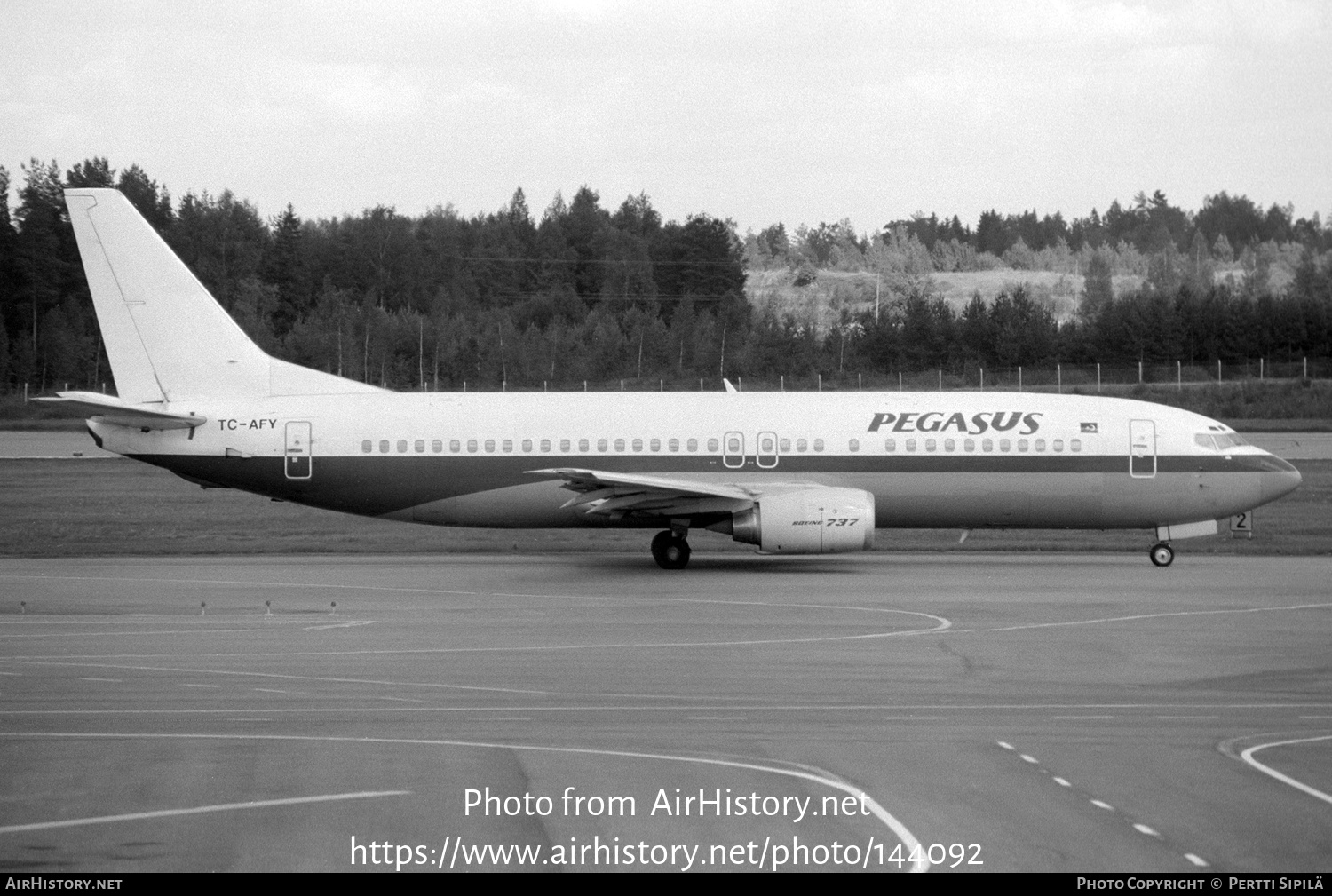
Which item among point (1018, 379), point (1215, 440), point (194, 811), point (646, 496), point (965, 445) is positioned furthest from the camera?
point (1018, 379)

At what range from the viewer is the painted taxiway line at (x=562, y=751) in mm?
10688

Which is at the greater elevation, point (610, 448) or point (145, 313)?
point (145, 313)

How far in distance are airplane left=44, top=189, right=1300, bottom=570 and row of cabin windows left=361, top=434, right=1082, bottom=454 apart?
3 centimetres

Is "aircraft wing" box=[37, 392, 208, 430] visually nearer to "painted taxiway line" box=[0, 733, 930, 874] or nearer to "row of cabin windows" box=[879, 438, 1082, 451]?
"row of cabin windows" box=[879, 438, 1082, 451]

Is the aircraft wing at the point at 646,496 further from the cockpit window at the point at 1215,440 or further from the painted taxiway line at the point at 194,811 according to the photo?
the painted taxiway line at the point at 194,811

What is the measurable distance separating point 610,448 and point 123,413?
949cm

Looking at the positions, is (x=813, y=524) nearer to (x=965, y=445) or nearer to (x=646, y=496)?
(x=646, y=496)

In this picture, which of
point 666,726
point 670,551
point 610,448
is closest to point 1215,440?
point 670,551

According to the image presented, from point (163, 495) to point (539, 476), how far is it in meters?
20.7

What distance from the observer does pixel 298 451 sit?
29.4m

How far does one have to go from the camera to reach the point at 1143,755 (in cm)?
1267

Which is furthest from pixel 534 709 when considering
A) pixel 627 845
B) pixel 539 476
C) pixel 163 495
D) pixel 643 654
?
pixel 163 495
